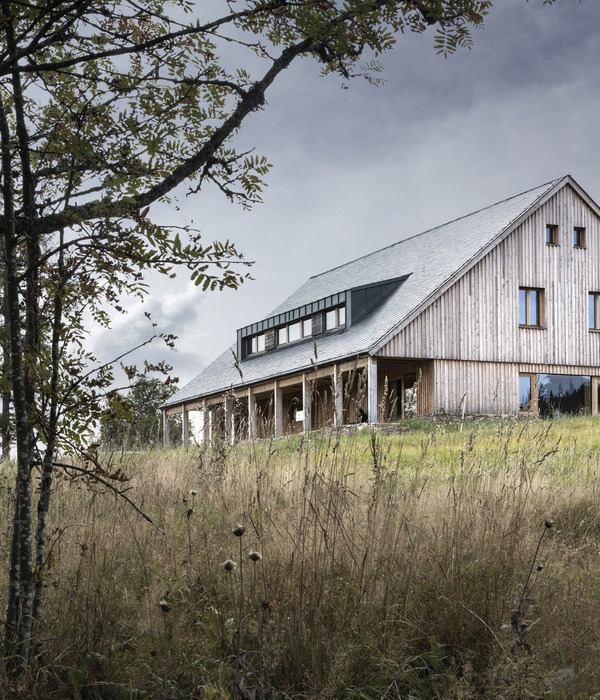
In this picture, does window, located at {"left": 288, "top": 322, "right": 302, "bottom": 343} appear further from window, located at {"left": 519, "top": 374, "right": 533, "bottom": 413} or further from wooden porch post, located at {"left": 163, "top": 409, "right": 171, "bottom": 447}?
window, located at {"left": 519, "top": 374, "right": 533, "bottom": 413}

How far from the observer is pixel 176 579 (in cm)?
455

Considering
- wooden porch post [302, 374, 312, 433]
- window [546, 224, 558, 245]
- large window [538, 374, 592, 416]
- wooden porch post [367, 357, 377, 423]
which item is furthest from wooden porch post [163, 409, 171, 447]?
window [546, 224, 558, 245]

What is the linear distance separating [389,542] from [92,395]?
207 centimetres

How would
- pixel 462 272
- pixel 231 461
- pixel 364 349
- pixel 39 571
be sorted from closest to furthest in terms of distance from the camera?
pixel 39 571 → pixel 231 461 → pixel 364 349 → pixel 462 272

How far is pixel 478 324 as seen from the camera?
73.2 ft

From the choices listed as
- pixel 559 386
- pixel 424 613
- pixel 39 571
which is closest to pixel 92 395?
pixel 39 571

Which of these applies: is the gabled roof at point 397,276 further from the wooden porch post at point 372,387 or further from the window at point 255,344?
the wooden porch post at point 372,387

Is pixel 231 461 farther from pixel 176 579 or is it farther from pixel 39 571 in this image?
pixel 39 571

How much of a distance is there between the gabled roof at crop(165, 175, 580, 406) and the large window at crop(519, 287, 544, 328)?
2.03 metres

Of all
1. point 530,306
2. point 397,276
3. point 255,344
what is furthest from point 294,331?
point 530,306

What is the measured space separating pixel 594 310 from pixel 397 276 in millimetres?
6348

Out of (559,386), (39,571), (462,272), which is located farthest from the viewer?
(559,386)

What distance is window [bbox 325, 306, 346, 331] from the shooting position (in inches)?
956

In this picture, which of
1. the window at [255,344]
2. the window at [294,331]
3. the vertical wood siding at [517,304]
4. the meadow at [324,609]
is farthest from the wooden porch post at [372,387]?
the meadow at [324,609]
